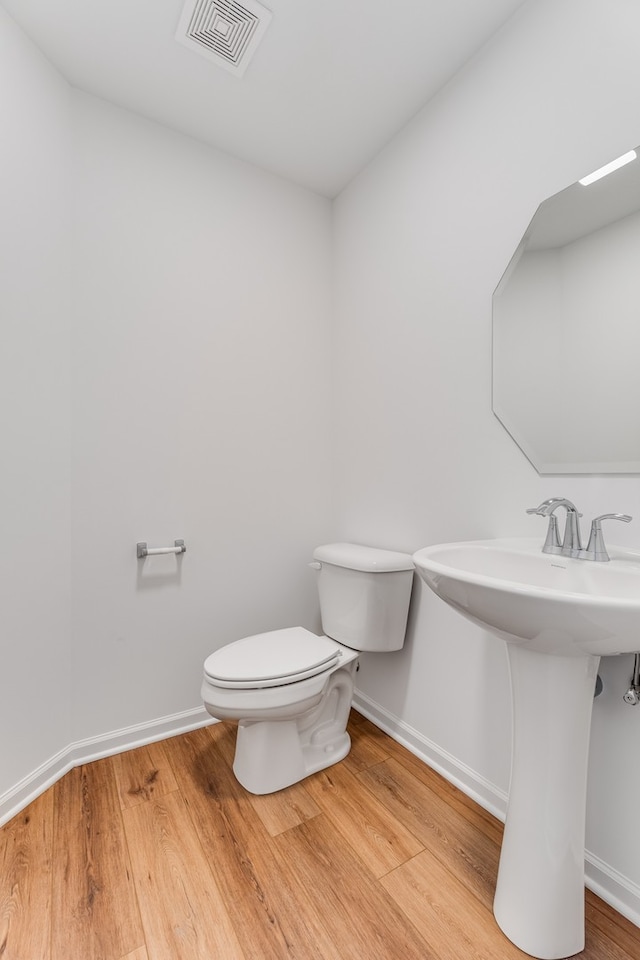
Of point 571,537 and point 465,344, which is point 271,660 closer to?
point 571,537

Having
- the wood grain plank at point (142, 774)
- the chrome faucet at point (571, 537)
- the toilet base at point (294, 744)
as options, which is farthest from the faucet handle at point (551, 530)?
the wood grain plank at point (142, 774)

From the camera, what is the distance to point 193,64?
1.51 m

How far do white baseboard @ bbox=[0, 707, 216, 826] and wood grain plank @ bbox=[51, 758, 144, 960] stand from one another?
0.06 metres

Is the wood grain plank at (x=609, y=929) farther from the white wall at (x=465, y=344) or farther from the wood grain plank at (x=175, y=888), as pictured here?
the wood grain plank at (x=175, y=888)

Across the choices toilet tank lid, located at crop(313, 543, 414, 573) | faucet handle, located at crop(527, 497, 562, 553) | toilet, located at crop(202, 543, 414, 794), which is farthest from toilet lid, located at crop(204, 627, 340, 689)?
faucet handle, located at crop(527, 497, 562, 553)

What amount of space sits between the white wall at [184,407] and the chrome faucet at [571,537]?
1.18 m

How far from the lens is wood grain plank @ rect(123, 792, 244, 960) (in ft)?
3.23

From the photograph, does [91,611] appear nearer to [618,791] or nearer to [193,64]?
[618,791]

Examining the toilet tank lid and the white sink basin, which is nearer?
the white sink basin

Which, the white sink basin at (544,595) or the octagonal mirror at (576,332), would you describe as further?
the octagonal mirror at (576,332)

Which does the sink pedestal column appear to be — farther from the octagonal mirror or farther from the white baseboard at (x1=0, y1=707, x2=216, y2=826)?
the white baseboard at (x1=0, y1=707, x2=216, y2=826)

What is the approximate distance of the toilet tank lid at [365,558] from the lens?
1.65 metres

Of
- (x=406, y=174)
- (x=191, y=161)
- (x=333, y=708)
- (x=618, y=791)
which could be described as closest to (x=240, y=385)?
(x=191, y=161)

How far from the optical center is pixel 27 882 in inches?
44.8
